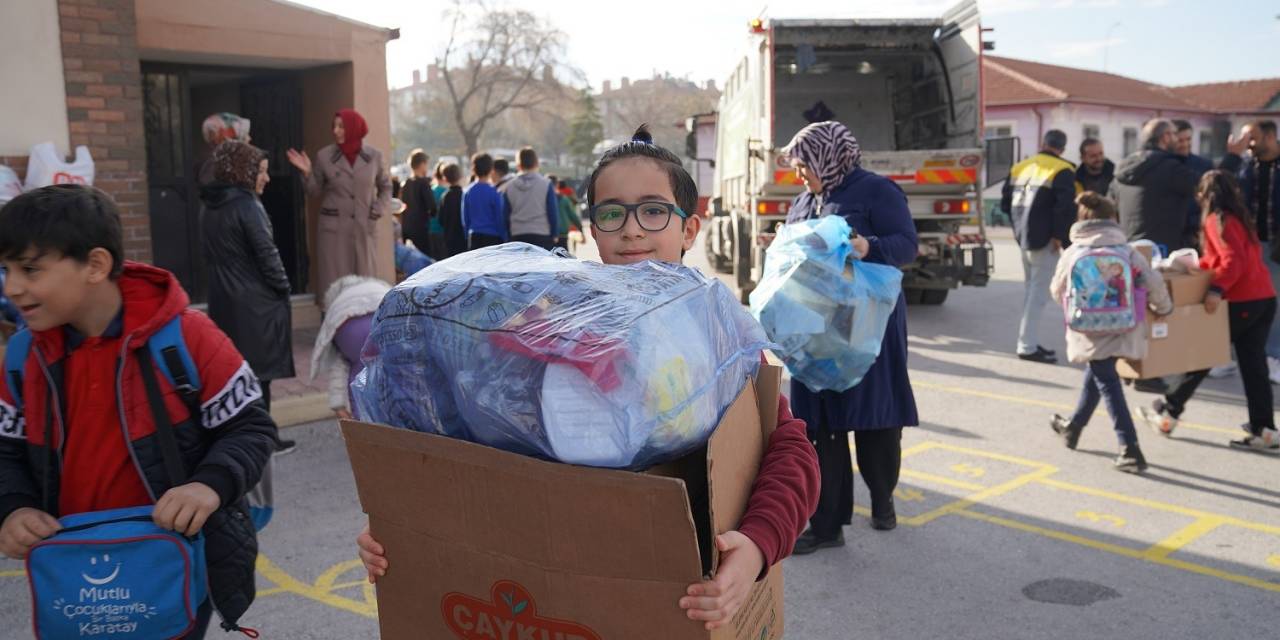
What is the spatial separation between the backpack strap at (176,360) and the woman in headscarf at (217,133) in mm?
3719

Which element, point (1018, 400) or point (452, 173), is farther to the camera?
point (452, 173)

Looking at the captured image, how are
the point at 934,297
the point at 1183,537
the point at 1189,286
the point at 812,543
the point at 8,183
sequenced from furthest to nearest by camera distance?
the point at 934,297 < the point at 8,183 < the point at 1189,286 < the point at 1183,537 < the point at 812,543

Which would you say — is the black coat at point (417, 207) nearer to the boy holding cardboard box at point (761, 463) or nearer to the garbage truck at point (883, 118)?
the garbage truck at point (883, 118)

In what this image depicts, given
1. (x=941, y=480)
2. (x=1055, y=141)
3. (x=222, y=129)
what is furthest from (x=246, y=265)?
(x=1055, y=141)

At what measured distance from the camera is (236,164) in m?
5.56

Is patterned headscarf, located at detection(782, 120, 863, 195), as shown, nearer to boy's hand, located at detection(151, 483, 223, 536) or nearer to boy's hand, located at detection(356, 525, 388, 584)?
boy's hand, located at detection(151, 483, 223, 536)

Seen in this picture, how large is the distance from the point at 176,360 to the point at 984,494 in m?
4.39

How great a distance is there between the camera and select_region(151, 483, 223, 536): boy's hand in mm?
2170

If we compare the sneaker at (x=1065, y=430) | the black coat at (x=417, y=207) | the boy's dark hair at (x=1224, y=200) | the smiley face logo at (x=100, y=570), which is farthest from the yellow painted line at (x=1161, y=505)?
the black coat at (x=417, y=207)

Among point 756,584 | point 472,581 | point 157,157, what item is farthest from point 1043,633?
point 157,157

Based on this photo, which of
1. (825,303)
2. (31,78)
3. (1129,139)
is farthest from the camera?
(1129,139)

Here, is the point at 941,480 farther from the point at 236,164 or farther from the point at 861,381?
the point at 236,164

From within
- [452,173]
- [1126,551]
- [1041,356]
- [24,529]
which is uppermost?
[452,173]

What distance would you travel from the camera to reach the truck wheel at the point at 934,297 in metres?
12.8
